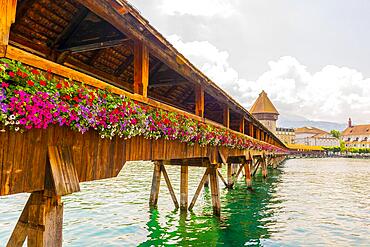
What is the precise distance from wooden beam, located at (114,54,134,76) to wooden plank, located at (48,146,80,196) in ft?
19.1

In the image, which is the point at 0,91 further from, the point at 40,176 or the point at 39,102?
the point at 40,176

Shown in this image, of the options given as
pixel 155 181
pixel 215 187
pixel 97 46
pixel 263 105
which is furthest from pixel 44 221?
pixel 263 105

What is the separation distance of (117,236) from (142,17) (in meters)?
6.40

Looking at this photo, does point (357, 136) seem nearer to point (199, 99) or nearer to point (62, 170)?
point (199, 99)

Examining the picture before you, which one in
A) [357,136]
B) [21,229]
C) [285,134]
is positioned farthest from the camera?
[357,136]

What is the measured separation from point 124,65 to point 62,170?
6295 mm

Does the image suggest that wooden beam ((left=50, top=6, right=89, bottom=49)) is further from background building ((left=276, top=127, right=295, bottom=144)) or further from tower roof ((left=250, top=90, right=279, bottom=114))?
background building ((left=276, top=127, right=295, bottom=144))

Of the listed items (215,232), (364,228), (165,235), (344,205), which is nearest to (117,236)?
(165,235)

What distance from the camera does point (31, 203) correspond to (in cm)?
338

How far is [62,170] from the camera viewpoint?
341cm

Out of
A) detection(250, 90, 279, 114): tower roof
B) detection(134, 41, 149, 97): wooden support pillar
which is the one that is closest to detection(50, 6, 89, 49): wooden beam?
detection(134, 41, 149, 97): wooden support pillar

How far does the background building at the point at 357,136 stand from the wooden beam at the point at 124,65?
11804 cm

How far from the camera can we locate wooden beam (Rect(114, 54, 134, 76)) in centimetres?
897

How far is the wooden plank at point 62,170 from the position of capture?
3.29 meters
